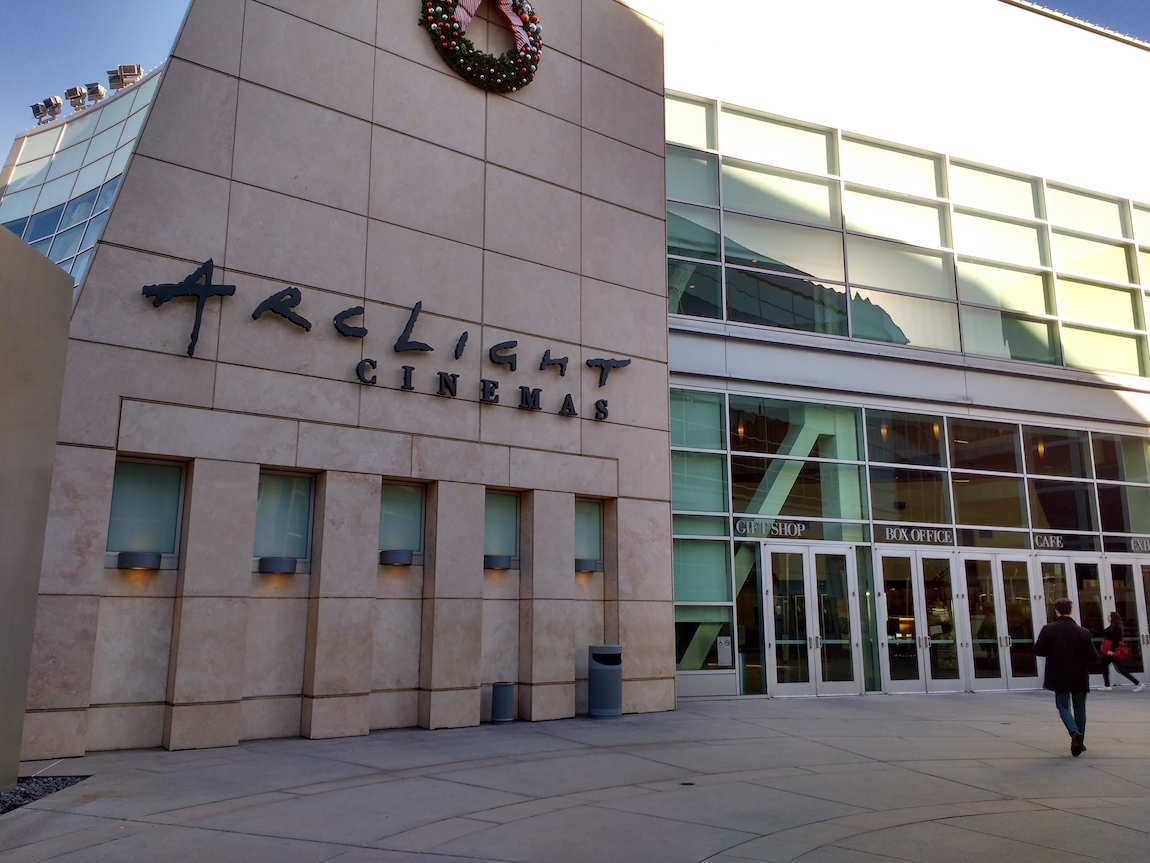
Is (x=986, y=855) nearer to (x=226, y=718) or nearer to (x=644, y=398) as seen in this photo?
(x=226, y=718)

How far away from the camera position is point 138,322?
11266mm

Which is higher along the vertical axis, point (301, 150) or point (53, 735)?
point (301, 150)

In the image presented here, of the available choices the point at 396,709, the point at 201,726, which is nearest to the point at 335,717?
the point at 396,709

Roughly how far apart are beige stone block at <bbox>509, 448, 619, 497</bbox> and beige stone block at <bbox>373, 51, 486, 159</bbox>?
501 cm

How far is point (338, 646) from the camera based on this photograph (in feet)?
40.4

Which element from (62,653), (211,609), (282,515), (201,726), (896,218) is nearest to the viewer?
(62,653)

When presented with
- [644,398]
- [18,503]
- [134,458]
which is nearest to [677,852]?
[18,503]

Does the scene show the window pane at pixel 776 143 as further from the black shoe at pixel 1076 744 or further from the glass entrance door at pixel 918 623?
the black shoe at pixel 1076 744

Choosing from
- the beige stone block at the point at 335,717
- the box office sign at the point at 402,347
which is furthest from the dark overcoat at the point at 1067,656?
the beige stone block at the point at 335,717

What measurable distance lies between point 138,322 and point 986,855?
34.5 ft

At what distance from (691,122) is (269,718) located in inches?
582

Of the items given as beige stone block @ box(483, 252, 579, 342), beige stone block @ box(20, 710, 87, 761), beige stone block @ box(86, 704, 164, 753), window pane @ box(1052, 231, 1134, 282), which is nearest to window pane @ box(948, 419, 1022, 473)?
window pane @ box(1052, 231, 1134, 282)

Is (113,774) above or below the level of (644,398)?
below

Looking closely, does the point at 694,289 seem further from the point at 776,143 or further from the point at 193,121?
the point at 193,121
